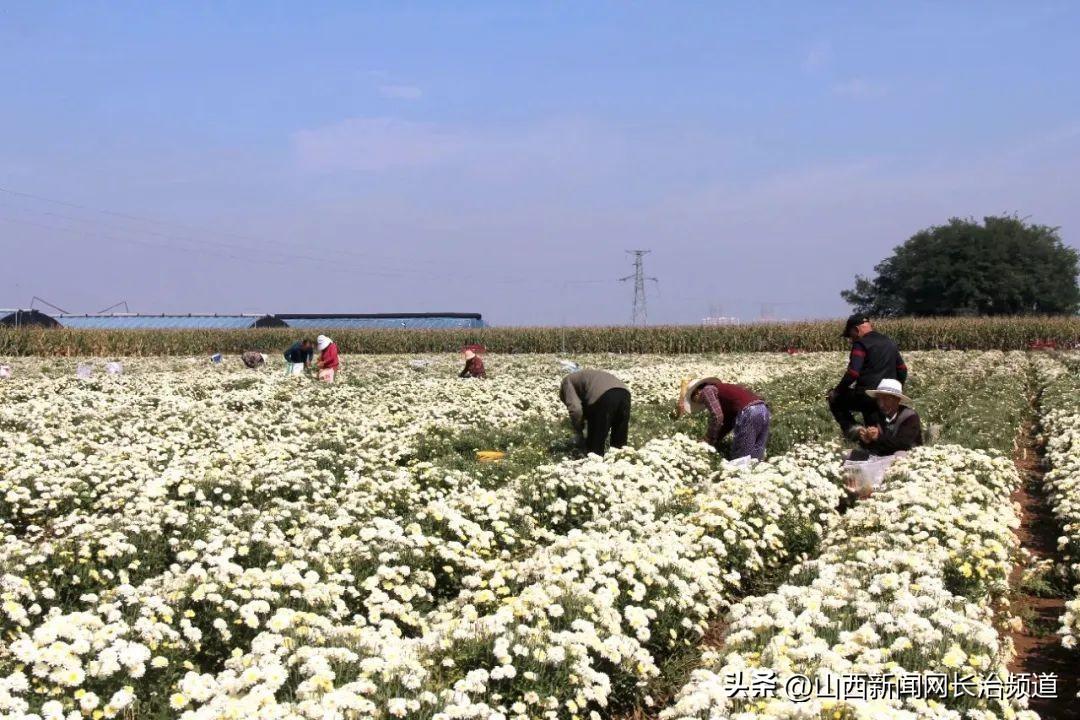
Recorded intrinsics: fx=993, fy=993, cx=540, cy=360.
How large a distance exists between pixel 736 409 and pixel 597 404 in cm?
177

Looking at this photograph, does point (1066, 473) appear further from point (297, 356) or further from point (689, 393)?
point (297, 356)

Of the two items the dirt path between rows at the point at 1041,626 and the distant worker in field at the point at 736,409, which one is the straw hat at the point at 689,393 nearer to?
the distant worker in field at the point at 736,409

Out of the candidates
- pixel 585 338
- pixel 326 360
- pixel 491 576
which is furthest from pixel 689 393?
pixel 585 338

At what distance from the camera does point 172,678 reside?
5.84m

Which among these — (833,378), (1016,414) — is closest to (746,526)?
(1016,414)

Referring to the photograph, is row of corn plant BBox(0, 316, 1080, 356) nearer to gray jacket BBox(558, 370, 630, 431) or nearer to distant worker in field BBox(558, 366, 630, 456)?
distant worker in field BBox(558, 366, 630, 456)

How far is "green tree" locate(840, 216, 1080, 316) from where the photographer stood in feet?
278

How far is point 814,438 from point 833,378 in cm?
1229

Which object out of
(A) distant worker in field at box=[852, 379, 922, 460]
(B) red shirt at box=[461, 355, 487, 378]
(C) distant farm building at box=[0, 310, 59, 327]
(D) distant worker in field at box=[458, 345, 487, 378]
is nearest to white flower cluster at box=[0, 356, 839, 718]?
(A) distant worker in field at box=[852, 379, 922, 460]

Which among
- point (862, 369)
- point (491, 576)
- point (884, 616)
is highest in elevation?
point (862, 369)

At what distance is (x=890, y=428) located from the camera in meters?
11.7

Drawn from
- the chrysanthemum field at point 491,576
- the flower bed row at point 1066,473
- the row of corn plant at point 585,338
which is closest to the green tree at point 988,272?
the row of corn plant at point 585,338

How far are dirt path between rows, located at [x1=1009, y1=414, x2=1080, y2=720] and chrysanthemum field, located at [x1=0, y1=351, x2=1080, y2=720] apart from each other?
0.78 feet

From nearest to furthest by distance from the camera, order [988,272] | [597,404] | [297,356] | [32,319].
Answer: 1. [597,404]
2. [297,356]
3. [32,319]
4. [988,272]
